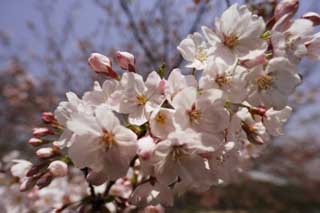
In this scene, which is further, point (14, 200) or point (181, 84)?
point (14, 200)

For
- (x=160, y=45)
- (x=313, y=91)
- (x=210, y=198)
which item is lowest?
(x=210, y=198)

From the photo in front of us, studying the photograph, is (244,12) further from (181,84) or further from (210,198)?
(210,198)

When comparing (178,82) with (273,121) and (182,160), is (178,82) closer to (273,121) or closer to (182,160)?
(182,160)

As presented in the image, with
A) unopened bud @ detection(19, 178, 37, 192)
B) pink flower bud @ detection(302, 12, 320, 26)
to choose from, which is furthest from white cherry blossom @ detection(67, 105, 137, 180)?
pink flower bud @ detection(302, 12, 320, 26)

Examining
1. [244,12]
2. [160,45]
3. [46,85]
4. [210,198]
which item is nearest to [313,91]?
[210,198]

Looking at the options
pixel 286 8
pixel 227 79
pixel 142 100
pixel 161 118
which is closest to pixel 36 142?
pixel 142 100

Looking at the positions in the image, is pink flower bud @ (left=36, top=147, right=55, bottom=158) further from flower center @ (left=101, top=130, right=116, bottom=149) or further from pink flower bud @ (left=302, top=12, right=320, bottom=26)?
pink flower bud @ (left=302, top=12, right=320, bottom=26)
